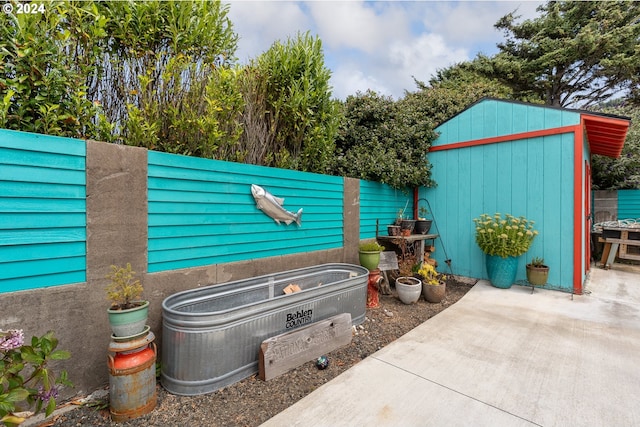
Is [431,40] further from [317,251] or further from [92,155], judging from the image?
[92,155]

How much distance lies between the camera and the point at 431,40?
698 cm

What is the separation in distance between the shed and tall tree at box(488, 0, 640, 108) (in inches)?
256

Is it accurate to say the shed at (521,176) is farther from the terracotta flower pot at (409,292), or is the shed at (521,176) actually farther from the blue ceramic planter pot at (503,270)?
the terracotta flower pot at (409,292)

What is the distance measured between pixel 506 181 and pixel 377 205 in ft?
7.18

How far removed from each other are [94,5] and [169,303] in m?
2.34

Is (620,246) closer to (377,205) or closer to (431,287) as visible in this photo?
(431,287)

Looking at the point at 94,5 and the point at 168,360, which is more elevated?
the point at 94,5

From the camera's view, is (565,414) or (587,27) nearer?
(565,414)

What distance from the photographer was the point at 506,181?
14.9ft

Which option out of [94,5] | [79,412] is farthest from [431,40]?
[79,412]

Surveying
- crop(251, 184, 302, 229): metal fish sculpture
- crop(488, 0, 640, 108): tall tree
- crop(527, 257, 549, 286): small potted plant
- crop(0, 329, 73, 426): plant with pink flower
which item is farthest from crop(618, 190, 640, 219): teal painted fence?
crop(0, 329, 73, 426): plant with pink flower

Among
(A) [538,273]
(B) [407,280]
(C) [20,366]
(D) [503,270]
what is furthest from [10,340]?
(A) [538,273]

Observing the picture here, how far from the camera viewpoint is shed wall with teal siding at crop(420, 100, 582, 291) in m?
4.05

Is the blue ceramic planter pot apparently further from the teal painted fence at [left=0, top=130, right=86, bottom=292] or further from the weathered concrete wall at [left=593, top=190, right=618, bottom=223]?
the weathered concrete wall at [left=593, top=190, right=618, bottom=223]
